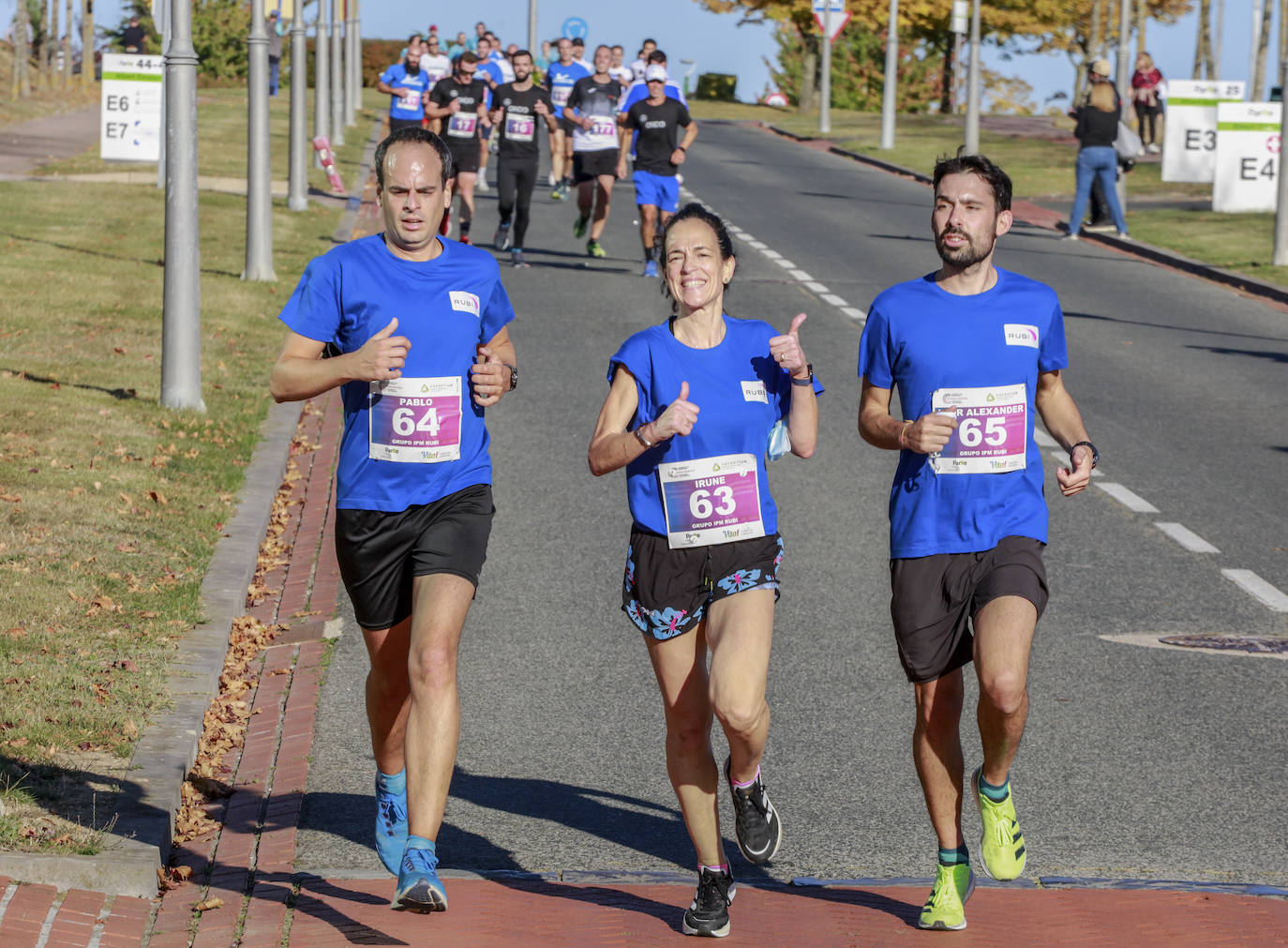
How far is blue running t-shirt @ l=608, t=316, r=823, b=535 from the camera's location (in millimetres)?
5387

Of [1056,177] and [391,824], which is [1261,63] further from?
[391,824]

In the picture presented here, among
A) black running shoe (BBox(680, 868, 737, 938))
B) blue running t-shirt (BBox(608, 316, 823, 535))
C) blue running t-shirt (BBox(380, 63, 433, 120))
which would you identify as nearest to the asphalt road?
black running shoe (BBox(680, 868, 737, 938))

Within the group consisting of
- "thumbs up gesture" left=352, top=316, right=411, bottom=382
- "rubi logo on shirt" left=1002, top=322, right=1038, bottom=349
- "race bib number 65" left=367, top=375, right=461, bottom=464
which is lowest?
"race bib number 65" left=367, top=375, right=461, bottom=464

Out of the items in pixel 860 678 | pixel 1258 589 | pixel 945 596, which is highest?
pixel 945 596

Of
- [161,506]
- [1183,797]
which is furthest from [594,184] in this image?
[1183,797]

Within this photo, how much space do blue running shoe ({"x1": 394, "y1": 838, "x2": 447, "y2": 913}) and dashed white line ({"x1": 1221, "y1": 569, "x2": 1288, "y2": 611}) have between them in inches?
210

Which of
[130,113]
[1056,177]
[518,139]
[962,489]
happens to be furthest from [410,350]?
[1056,177]

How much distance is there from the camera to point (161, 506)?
407 inches

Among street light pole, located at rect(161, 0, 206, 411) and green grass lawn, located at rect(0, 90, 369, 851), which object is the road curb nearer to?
green grass lawn, located at rect(0, 90, 369, 851)

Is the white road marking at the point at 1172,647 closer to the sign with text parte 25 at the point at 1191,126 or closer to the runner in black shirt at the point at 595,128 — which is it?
the runner in black shirt at the point at 595,128

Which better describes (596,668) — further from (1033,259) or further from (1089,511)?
(1033,259)

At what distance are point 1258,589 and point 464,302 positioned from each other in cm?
532

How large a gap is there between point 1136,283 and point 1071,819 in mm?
16996

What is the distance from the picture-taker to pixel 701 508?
5.38 metres
